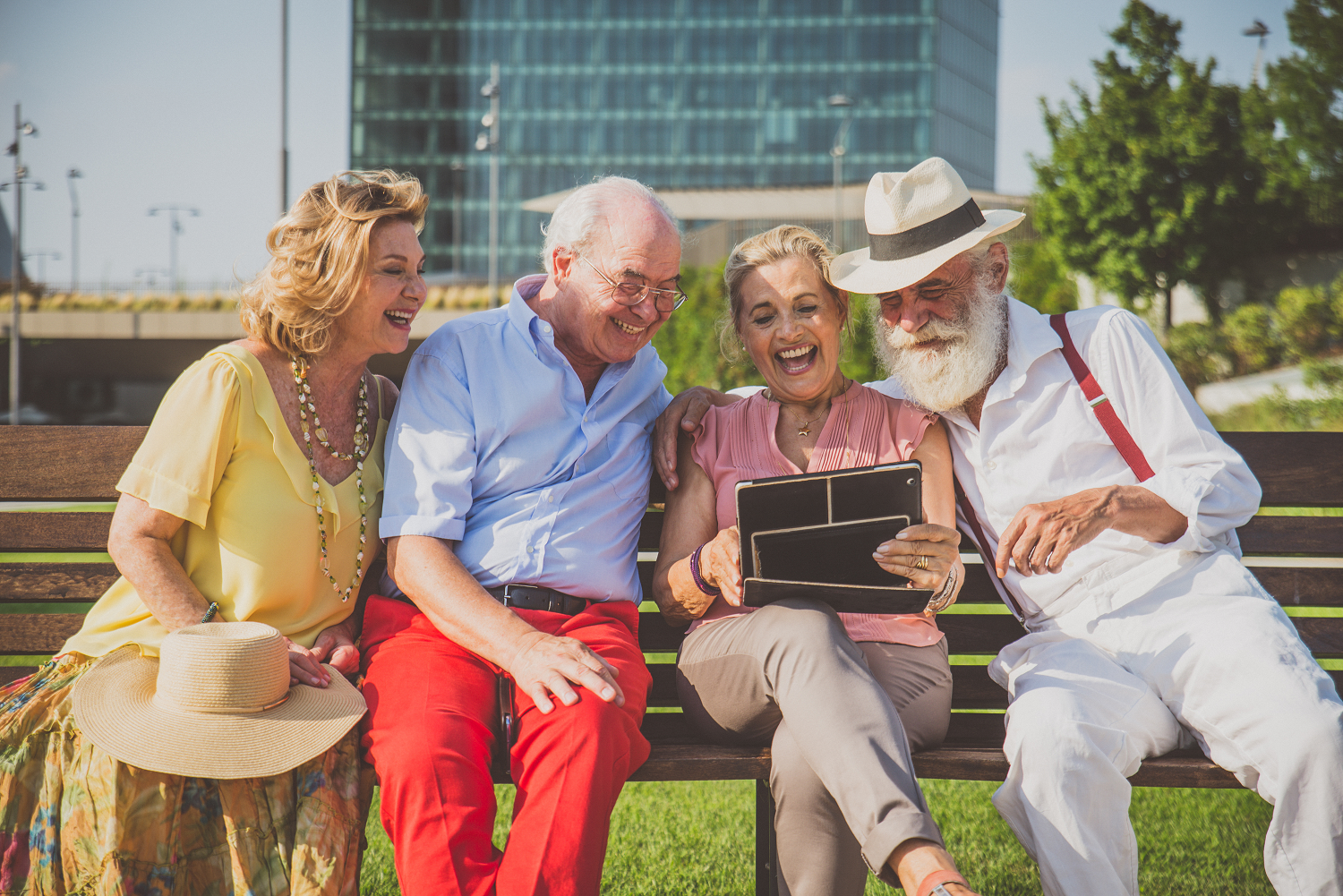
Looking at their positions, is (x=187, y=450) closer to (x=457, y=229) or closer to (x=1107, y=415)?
(x=1107, y=415)

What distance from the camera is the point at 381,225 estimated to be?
2701 mm

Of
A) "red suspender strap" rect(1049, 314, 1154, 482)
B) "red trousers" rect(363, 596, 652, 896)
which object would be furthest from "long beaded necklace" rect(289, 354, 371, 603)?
"red suspender strap" rect(1049, 314, 1154, 482)

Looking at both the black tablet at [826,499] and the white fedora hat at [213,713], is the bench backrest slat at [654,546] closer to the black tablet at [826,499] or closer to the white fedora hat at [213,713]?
the black tablet at [826,499]

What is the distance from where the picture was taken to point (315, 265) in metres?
2.62

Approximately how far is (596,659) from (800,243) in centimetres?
144

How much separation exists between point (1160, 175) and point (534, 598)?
2258 centimetres

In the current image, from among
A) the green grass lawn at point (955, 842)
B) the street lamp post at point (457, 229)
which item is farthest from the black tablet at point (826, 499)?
the street lamp post at point (457, 229)

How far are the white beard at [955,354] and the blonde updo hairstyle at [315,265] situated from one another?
4.98ft

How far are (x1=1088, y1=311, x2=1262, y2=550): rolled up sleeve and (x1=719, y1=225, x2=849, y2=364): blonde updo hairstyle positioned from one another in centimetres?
81

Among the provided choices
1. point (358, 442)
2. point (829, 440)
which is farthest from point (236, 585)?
point (829, 440)

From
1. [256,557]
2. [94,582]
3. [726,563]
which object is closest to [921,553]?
[726,563]

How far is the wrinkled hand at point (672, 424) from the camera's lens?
2.93 m

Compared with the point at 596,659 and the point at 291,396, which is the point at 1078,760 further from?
the point at 291,396

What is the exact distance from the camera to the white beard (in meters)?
2.96
